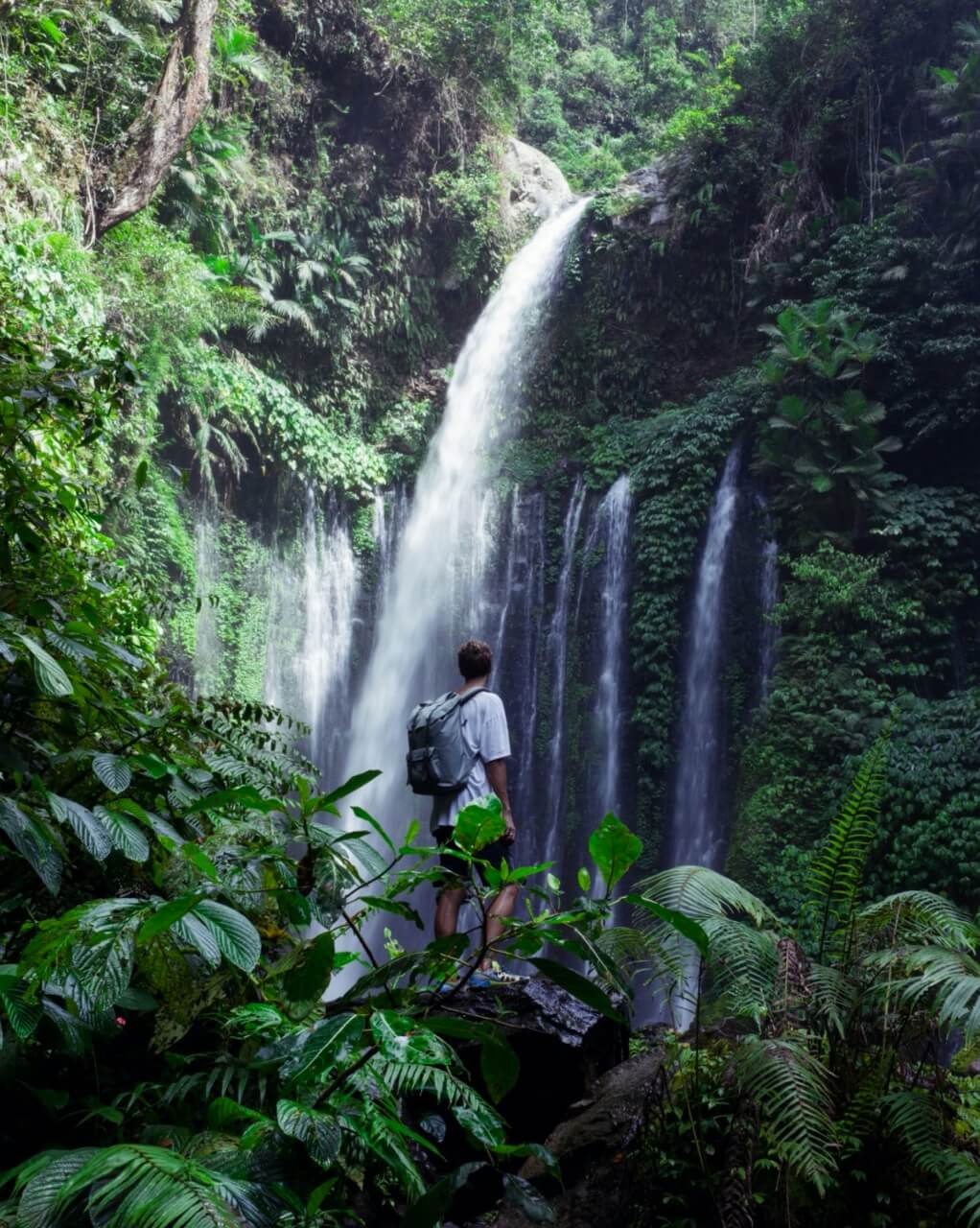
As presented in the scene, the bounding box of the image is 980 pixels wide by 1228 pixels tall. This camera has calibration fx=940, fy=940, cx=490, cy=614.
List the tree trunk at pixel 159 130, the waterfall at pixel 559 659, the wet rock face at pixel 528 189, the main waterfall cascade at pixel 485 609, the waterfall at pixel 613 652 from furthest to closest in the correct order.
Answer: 1. the wet rock face at pixel 528 189
2. the main waterfall cascade at pixel 485 609
3. the waterfall at pixel 559 659
4. the waterfall at pixel 613 652
5. the tree trunk at pixel 159 130

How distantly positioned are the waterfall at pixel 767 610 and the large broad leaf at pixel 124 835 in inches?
432

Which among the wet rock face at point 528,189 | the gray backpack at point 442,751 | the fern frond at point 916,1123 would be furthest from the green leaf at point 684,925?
the wet rock face at point 528,189

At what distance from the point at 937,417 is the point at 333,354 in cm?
1027

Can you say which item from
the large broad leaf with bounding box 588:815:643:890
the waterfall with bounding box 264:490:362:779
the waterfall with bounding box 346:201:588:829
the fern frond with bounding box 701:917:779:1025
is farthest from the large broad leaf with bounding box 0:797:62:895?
the waterfall with bounding box 264:490:362:779

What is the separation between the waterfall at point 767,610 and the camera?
40.1ft

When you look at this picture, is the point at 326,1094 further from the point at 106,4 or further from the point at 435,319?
the point at 435,319

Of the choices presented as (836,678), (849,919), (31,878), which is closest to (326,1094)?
(31,878)

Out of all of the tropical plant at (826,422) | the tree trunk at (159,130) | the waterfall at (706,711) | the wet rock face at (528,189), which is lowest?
the waterfall at (706,711)

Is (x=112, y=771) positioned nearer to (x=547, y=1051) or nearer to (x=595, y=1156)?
(x=595, y=1156)

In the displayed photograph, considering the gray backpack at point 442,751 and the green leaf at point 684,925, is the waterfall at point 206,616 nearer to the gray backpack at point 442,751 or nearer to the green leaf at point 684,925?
the gray backpack at point 442,751

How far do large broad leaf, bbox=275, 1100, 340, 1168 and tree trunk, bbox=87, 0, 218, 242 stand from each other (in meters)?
12.1

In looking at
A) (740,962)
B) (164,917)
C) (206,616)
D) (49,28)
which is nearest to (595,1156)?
(740,962)

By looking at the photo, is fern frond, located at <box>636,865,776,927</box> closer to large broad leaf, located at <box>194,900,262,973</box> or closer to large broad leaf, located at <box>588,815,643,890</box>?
large broad leaf, located at <box>588,815,643,890</box>

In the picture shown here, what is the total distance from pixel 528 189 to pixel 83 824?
20.4m
